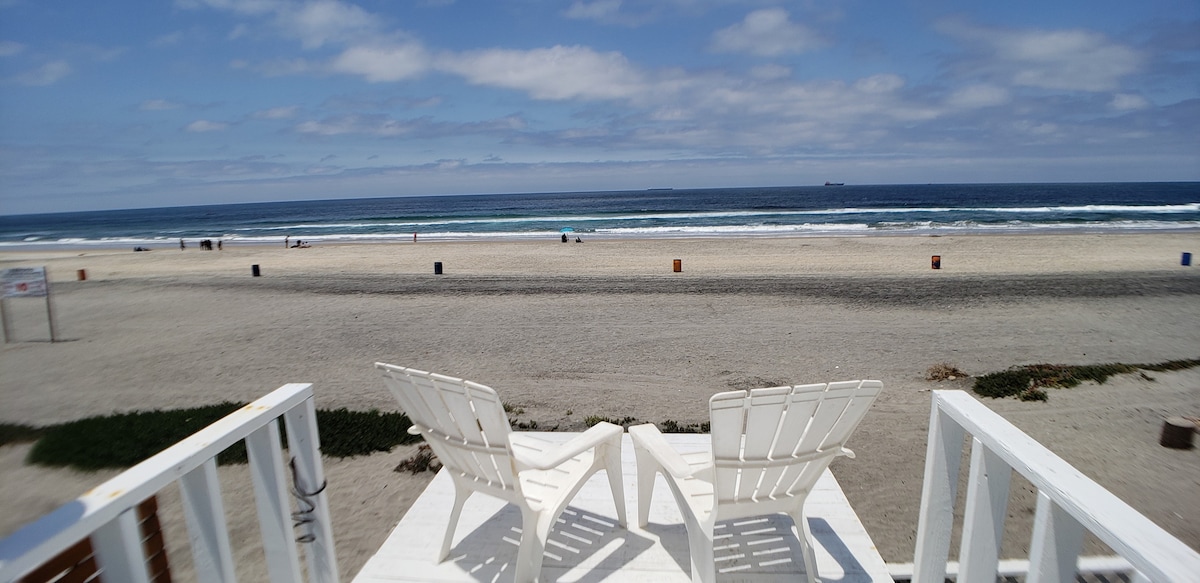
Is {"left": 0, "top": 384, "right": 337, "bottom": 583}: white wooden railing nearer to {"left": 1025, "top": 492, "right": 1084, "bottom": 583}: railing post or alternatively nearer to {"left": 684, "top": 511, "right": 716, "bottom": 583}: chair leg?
{"left": 684, "top": 511, "right": 716, "bottom": 583}: chair leg

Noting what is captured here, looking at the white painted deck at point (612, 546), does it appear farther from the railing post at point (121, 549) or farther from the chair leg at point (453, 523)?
the railing post at point (121, 549)

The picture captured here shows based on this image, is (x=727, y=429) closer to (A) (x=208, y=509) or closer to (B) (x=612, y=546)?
(B) (x=612, y=546)

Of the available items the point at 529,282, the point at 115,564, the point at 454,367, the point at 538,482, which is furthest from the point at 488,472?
the point at 529,282

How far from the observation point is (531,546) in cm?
255

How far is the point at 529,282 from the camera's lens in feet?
43.4

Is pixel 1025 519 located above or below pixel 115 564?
below

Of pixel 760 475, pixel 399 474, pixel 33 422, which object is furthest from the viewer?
pixel 33 422

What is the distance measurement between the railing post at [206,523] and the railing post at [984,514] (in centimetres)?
183

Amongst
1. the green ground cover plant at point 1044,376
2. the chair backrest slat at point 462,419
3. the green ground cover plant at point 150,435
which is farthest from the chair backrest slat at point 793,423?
the green ground cover plant at point 1044,376

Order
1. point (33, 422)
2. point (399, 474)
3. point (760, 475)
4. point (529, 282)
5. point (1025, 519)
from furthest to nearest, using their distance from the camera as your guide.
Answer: point (529, 282)
point (33, 422)
point (399, 474)
point (1025, 519)
point (760, 475)

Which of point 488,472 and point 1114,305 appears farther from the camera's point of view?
point 1114,305

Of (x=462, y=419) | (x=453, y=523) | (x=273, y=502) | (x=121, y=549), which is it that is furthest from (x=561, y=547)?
(x=121, y=549)

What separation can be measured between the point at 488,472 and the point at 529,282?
10.6 m

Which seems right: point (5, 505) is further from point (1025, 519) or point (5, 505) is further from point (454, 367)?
point (454, 367)
